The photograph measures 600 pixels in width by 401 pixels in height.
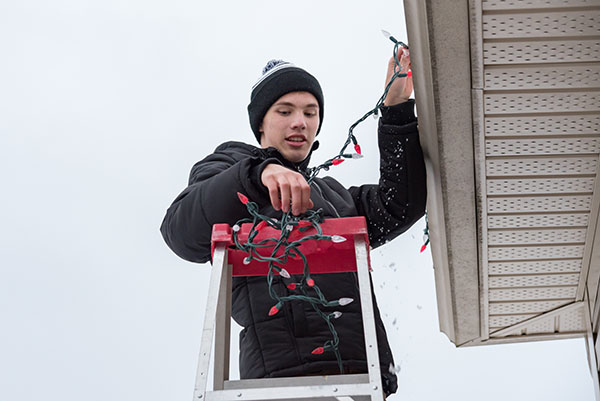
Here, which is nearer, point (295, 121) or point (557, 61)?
point (557, 61)

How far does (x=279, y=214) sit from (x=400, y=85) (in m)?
0.55

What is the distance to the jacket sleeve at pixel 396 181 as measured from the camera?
2.39 metres

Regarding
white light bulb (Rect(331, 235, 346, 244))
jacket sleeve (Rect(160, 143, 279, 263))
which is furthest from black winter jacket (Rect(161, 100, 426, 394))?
white light bulb (Rect(331, 235, 346, 244))

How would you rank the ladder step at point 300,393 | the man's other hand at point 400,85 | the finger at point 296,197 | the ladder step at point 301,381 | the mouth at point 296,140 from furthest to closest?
1. the mouth at point 296,140
2. the man's other hand at point 400,85
3. the finger at point 296,197
4. the ladder step at point 301,381
5. the ladder step at point 300,393

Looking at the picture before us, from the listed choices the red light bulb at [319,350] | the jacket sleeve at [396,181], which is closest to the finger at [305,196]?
the red light bulb at [319,350]

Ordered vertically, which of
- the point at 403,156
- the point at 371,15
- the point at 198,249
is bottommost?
the point at 198,249

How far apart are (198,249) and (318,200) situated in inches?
16.0

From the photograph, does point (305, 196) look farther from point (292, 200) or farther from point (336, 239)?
point (336, 239)

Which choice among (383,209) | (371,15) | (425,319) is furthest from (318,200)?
(371,15)

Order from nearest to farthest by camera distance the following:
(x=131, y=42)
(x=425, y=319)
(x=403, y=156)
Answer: (x=403, y=156)
(x=425, y=319)
(x=131, y=42)

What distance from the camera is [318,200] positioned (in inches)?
95.4

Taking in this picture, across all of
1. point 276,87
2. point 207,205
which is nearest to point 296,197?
point 207,205

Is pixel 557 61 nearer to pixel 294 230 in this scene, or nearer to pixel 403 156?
pixel 403 156

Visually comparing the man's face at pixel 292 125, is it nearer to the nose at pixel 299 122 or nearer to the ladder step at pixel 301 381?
the nose at pixel 299 122
